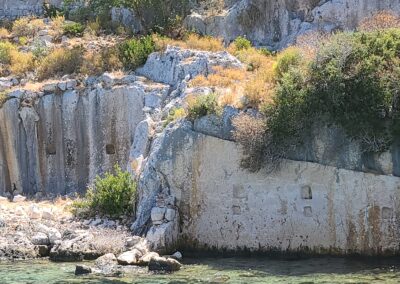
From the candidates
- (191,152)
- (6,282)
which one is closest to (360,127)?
(191,152)

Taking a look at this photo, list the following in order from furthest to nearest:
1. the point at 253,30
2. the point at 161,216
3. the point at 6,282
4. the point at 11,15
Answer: the point at 11,15 → the point at 253,30 → the point at 161,216 → the point at 6,282

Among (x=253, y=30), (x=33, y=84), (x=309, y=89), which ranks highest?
(x=253, y=30)

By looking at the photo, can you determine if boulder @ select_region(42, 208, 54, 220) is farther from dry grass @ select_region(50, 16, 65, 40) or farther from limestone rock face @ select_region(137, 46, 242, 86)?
dry grass @ select_region(50, 16, 65, 40)

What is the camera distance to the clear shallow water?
16781mm

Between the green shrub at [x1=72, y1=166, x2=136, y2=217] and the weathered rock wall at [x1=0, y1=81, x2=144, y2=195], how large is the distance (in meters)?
4.79

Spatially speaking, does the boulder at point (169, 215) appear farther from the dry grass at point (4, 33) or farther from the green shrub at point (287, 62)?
the dry grass at point (4, 33)

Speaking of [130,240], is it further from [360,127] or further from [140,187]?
[360,127]

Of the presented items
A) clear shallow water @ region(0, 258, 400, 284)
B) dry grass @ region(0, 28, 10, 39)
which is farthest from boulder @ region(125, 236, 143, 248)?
dry grass @ region(0, 28, 10, 39)

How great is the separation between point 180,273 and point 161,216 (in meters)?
3.26

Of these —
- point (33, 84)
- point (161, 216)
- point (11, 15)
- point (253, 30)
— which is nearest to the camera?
point (161, 216)

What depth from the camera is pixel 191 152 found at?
70.0 feet

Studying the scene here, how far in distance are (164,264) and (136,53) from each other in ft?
44.3

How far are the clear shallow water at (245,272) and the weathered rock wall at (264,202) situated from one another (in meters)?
0.84

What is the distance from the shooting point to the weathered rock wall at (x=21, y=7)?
40344mm
